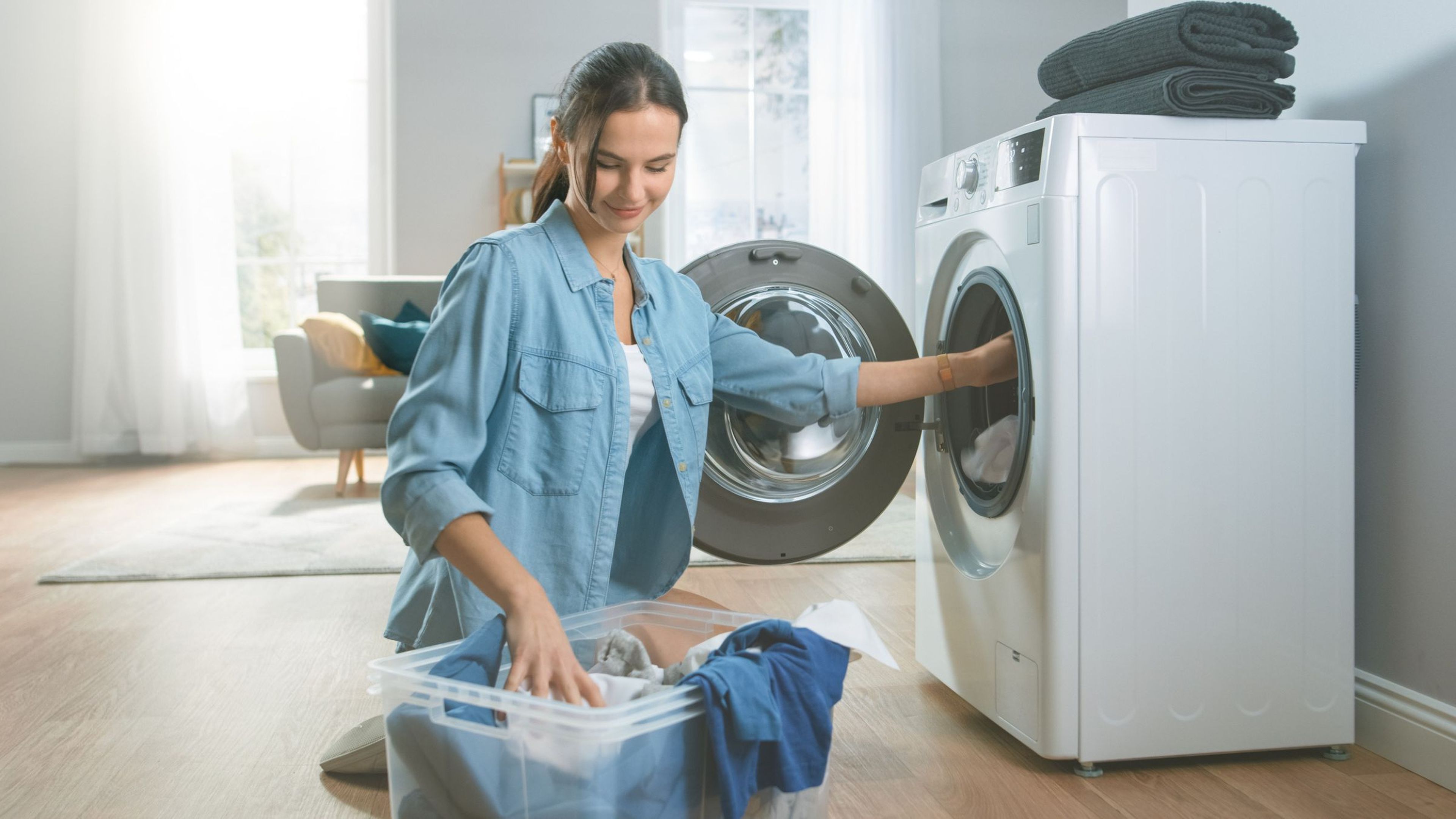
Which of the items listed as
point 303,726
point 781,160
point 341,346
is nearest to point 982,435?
point 303,726

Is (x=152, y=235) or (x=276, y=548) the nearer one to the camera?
(x=276, y=548)

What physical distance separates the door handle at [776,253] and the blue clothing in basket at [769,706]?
68 centimetres

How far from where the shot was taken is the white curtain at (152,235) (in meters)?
4.77

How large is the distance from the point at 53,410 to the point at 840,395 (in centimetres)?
471

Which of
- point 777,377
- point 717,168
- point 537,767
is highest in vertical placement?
point 717,168

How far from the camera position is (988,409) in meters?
1.59

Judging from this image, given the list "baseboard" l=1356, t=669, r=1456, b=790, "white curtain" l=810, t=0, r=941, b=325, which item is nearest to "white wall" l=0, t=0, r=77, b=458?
"white curtain" l=810, t=0, r=941, b=325

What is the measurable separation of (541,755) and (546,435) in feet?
1.21

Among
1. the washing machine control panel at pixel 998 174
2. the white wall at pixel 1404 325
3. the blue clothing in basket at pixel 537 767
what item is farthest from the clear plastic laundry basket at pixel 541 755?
the white wall at pixel 1404 325

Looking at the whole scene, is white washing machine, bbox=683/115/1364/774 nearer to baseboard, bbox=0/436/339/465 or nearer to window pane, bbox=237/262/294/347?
baseboard, bbox=0/436/339/465

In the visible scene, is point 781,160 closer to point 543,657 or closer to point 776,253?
point 776,253

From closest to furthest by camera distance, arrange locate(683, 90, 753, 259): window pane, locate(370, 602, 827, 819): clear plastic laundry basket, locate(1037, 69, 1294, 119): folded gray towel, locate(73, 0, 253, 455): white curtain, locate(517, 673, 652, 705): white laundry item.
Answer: locate(370, 602, 827, 819): clear plastic laundry basket → locate(517, 673, 652, 705): white laundry item → locate(1037, 69, 1294, 119): folded gray towel → locate(73, 0, 253, 455): white curtain → locate(683, 90, 753, 259): window pane

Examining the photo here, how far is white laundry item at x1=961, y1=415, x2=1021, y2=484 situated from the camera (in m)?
1.49

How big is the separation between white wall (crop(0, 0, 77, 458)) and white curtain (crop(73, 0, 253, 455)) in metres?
0.12
